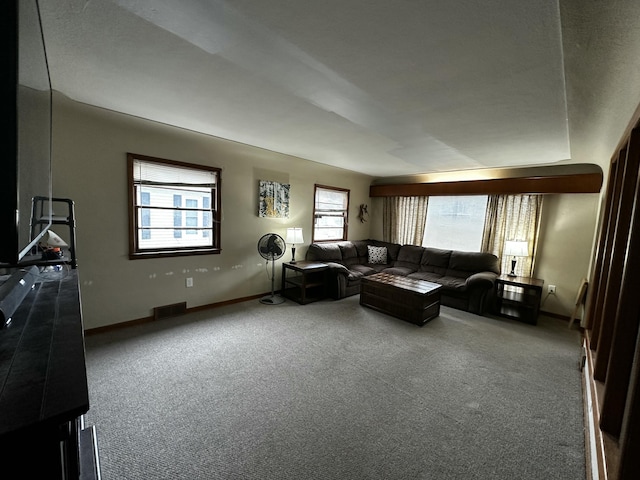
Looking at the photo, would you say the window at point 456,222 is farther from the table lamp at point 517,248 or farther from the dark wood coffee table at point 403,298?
the dark wood coffee table at point 403,298

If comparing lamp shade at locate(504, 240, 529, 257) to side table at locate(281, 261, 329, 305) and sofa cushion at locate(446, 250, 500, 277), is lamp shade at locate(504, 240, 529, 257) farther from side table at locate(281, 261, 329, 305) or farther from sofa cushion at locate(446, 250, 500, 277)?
side table at locate(281, 261, 329, 305)

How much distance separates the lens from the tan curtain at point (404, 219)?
18.0 feet

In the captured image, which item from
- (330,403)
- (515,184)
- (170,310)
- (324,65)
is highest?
(324,65)

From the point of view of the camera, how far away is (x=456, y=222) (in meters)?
5.09

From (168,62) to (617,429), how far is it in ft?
10.3

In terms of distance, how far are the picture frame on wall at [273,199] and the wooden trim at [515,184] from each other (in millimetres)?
2564

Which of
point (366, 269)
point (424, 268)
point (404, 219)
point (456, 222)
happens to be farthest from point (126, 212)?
point (456, 222)

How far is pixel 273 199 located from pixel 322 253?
1328 millimetres

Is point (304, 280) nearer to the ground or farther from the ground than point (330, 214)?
nearer to the ground

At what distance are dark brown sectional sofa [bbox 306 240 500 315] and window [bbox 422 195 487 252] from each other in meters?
0.32

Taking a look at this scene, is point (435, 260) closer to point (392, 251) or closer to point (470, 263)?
point (470, 263)

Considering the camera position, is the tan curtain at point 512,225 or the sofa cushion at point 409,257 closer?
the tan curtain at point 512,225

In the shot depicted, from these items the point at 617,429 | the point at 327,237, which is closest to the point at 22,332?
the point at 617,429

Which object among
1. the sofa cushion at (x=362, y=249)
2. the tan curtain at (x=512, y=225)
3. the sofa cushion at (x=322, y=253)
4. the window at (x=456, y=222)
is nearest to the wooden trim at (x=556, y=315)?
the tan curtain at (x=512, y=225)
